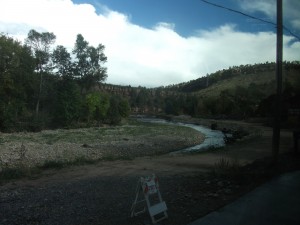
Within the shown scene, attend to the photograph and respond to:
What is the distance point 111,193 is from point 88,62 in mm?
64107

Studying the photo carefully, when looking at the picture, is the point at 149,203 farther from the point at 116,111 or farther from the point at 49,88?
the point at 116,111

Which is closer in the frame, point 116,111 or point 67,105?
point 67,105

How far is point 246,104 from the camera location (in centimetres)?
8756

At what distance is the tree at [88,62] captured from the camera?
71438mm

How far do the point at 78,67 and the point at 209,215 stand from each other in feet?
220

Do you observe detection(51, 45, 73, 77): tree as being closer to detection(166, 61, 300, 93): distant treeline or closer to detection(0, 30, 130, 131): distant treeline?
detection(0, 30, 130, 131): distant treeline

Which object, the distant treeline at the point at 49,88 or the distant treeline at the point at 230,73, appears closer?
the distant treeline at the point at 49,88

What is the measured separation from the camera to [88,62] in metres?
72.2

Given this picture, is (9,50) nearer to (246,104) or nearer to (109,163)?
(109,163)

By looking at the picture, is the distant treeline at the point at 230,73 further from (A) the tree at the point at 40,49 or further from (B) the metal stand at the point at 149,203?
(B) the metal stand at the point at 149,203

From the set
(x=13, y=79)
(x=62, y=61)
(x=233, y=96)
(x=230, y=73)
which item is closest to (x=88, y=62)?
(x=62, y=61)

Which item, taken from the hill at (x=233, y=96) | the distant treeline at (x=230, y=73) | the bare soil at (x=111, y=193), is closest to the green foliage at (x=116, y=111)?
the hill at (x=233, y=96)

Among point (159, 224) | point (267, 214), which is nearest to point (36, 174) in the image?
point (159, 224)

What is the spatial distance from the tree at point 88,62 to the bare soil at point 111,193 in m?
57.7
